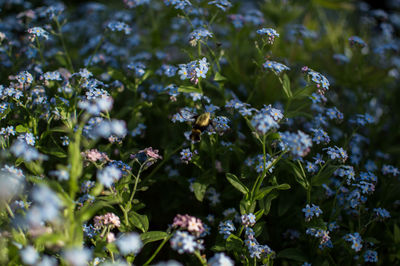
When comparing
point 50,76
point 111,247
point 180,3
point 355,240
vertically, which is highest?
point 180,3

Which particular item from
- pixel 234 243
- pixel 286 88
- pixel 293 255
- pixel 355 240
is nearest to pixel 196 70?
pixel 286 88

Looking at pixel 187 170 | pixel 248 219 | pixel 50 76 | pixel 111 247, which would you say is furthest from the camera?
pixel 187 170

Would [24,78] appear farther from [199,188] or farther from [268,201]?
[268,201]

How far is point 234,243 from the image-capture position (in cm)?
266

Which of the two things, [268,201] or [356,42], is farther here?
[356,42]

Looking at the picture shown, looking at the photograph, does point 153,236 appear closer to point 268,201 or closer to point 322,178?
point 268,201

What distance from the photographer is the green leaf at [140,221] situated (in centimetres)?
264

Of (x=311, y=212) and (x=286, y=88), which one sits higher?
(x=286, y=88)

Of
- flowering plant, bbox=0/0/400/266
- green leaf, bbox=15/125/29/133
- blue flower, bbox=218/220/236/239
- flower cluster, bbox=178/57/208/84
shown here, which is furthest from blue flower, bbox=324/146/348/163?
green leaf, bbox=15/125/29/133

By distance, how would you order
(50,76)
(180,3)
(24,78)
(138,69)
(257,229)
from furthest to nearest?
(138,69)
(180,3)
(50,76)
(24,78)
(257,229)

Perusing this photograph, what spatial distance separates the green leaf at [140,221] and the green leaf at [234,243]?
0.61 meters

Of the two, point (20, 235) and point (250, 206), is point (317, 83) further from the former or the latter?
point (20, 235)

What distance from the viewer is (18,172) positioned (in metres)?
2.49

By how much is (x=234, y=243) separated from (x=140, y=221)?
722mm
